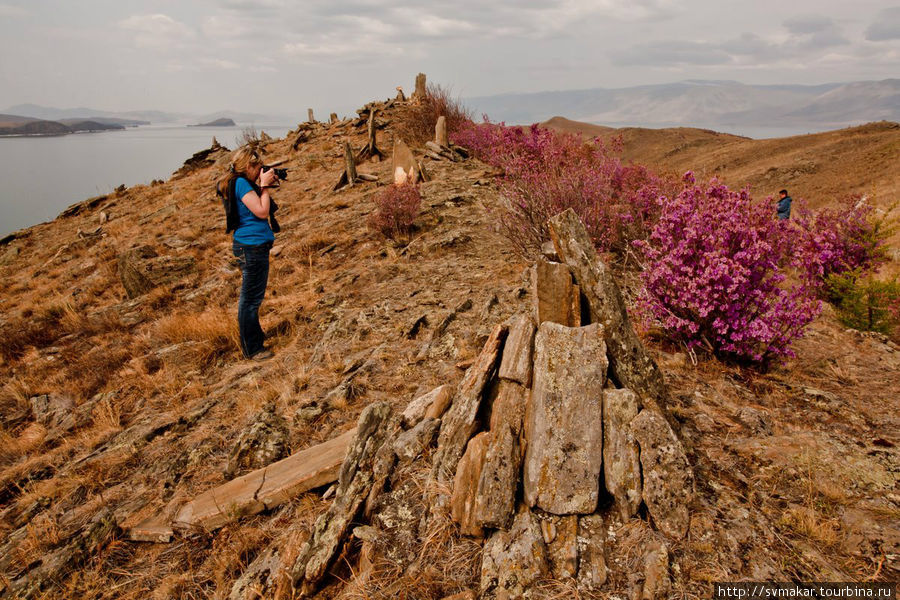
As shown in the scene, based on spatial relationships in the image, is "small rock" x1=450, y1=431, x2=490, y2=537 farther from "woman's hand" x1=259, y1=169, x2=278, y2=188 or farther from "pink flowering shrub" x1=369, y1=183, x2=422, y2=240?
"pink flowering shrub" x1=369, y1=183, x2=422, y2=240

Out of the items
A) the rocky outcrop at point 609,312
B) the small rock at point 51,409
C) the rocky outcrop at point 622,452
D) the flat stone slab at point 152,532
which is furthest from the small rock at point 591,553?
the small rock at point 51,409

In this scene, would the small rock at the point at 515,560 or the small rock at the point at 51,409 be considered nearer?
the small rock at the point at 515,560

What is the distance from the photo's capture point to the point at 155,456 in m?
4.45

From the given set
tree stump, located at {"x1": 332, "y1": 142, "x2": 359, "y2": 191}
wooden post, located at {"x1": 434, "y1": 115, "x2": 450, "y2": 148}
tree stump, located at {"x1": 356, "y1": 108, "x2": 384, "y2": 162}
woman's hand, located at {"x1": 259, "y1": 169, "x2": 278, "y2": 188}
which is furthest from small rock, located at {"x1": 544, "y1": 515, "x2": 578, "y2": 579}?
tree stump, located at {"x1": 356, "y1": 108, "x2": 384, "y2": 162}

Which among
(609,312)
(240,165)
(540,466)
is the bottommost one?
(540,466)

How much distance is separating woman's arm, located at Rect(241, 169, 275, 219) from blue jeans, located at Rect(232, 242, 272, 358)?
42cm

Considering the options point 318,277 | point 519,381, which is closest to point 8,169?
point 318,277

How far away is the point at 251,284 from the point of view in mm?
5320

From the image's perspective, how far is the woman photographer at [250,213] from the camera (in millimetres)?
5012

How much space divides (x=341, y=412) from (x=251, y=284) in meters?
2.15

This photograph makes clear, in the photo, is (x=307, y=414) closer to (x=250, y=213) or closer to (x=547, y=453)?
(x=250, y=213)

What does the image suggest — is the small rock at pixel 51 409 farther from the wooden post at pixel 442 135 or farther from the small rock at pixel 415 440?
the wooden post at pixel 442 135


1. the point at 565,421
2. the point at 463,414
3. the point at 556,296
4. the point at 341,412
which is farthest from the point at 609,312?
the point at 341,412

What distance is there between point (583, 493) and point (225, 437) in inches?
148
